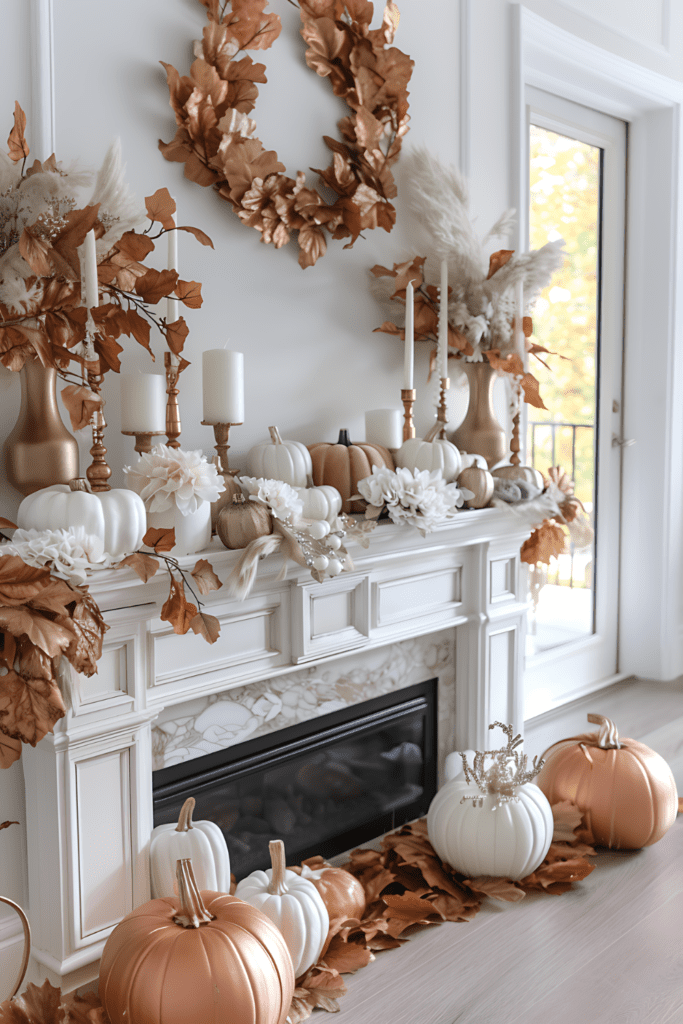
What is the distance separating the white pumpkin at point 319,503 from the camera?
175cm

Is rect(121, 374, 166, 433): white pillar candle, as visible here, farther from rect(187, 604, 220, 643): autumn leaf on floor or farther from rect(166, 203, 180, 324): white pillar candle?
rect(187, 604, 220, 643): autumn leaf on floor

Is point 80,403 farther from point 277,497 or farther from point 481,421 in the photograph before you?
point 481,421

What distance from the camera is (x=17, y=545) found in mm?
1329

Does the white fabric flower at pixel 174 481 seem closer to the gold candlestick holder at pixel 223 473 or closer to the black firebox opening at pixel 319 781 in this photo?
the gold candlestick holder at pixel 223 473

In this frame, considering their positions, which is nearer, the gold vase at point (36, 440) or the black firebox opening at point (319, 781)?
the gold vase at point (36, 440)

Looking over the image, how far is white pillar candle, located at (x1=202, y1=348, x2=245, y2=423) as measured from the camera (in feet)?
5.55

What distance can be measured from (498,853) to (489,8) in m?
2.22

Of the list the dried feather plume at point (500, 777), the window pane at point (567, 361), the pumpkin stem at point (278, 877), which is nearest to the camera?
the pumpkin stem at point (278, 877)

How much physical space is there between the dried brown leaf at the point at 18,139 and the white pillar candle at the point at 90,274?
6.9 inches

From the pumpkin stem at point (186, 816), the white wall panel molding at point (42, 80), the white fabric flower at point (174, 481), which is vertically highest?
the white wall panel molding at point (42, 80)

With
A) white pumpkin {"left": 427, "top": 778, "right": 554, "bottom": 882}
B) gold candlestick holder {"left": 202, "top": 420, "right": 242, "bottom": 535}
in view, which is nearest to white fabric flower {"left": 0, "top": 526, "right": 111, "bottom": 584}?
gold candlestick holder {"left": 202, "top": 420, "right": 242, "bottom": 535}

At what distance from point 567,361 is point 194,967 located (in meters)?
2.51

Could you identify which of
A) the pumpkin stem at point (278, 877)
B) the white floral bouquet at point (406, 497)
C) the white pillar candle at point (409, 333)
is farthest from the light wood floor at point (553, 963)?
the white pillar candle at point (409, 333)

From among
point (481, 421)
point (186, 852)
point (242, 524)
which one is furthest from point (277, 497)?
point (481, 421)
